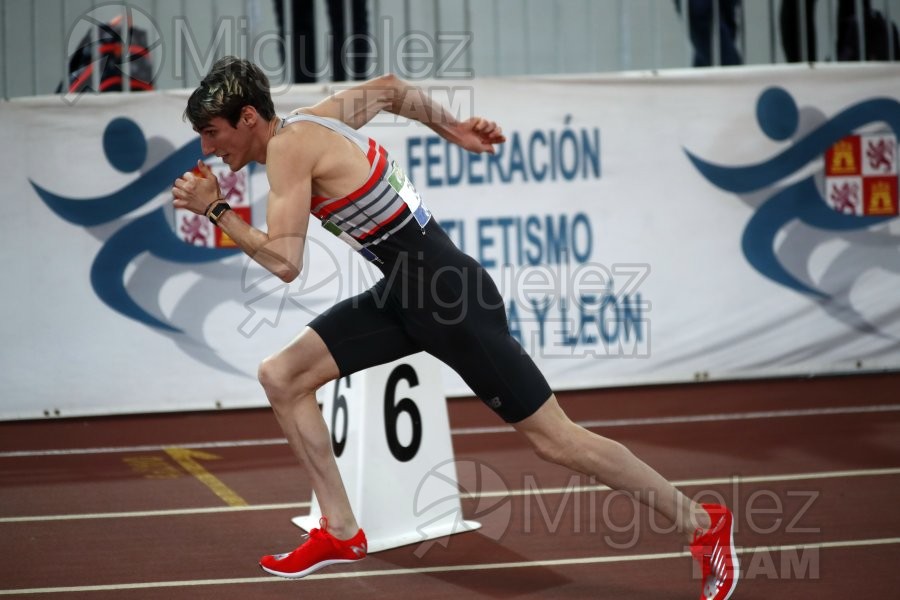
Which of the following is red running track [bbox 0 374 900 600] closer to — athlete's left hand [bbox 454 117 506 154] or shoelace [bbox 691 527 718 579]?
shoelace [bbox 691 527 718 579]

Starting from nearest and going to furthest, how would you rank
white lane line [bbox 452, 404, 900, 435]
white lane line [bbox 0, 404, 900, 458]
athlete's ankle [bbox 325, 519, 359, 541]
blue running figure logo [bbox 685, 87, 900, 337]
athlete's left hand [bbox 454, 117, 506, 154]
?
athlete's ankle [bbox 325, 519, 359, 541] < athlete's left hand [bbox 454, 117, 506, 154] < white lane line [bbox 0, 404, 900, 458] < white lane line [bbox 452, 404, 900, 435] < blue running figure logo [bbox 685, 87, 900, 337]

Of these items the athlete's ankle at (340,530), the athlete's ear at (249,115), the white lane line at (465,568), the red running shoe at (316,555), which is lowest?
the white lane line at (465,568)

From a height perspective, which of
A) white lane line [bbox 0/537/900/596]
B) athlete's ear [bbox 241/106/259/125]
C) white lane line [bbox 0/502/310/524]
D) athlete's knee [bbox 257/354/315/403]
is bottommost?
white lane line [bbox 0/537/900/596]

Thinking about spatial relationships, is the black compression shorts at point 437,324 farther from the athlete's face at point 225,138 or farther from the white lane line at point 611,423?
the white lane line at point 611,423

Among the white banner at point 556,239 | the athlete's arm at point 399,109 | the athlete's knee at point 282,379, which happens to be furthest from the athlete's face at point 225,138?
the white banner at point 556,239

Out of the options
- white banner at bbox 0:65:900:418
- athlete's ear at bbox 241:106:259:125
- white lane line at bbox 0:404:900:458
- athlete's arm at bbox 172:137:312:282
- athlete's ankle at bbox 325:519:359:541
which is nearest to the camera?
athlete's arm at bbox 172:137:312:282

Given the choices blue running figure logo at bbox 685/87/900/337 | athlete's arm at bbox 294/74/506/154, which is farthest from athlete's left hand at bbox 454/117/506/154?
blue running figure logo at bbox 685/87/900/337

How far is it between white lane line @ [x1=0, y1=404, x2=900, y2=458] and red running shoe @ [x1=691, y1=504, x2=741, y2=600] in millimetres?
3220

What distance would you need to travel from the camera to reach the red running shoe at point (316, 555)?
388 centimetres

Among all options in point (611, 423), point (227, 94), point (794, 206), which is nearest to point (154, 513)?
point (227, 94)

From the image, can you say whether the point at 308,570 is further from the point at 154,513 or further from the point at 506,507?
the point at 154,513

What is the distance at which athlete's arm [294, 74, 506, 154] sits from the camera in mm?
3951

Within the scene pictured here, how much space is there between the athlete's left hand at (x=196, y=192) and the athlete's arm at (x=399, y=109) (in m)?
0.46

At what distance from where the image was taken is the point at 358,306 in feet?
12.9
